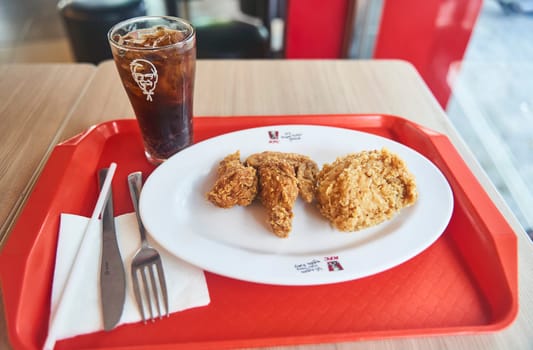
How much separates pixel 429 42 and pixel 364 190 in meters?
1.73

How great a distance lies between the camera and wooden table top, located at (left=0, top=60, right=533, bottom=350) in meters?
1.02

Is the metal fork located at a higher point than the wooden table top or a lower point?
higher

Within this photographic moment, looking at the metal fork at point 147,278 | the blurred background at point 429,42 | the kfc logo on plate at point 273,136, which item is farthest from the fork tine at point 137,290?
the blurred background at point 429,42

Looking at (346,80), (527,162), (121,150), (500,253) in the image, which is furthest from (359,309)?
(527,162)

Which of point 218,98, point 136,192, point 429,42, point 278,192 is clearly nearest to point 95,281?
point 136,192

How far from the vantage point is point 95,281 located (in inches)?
27.3

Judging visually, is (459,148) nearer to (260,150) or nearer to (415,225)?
(415,225)

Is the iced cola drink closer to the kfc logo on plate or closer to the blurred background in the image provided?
the kfc logo on plate

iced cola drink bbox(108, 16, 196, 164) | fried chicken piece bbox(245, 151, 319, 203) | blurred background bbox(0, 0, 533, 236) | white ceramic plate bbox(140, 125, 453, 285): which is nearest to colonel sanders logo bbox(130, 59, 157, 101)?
iced cola drink bbox(108, 16, 196, 164)

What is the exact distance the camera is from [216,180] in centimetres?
90

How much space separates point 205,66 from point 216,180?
2.36 ft

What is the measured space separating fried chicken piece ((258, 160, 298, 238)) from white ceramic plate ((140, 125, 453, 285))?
0.03m

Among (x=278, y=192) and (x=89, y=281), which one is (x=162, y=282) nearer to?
(x=89, y=281)

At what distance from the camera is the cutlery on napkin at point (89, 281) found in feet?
2.09
